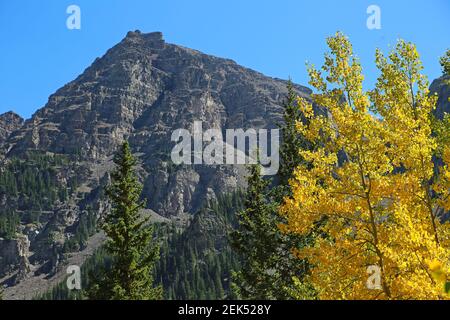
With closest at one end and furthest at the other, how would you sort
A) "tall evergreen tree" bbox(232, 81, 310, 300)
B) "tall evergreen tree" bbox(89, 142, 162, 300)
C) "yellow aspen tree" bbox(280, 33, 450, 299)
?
"yellow aspen tree" bbox(280, 33, 450, 299)
"tall evergreen tree" bbox(232, 81, 310, 300)
"tall evergreen tree" bbox(89, 142, 162, 300)

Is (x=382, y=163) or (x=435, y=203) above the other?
(x=382, y=163)

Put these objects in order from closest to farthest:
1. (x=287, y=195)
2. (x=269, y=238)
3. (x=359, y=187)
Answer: (x=359, y=187) < (x=287, y=195) < (x=269, y=238)

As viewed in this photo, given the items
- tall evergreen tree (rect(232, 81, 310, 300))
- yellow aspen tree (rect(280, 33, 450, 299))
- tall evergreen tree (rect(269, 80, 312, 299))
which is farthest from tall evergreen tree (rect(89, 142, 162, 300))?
yellow aspen tree (rect(280, 33, 450, 299))

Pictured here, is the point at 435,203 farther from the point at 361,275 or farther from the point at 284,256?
the point at 284,256

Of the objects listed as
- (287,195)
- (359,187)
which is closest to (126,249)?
(287,195)

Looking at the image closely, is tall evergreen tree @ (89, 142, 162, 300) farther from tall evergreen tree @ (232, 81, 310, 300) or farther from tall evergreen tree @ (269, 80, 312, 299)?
tall evergreen tree @ (269, 80, 312, 299)

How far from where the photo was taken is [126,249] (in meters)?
26.1

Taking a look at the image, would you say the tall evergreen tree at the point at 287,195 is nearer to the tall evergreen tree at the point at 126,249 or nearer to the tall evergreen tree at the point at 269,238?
the tall evergreen tree at the point at 269,238

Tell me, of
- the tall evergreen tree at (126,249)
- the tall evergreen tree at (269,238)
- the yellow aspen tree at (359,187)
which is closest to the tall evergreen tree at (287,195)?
the tall evergreen tree at (269,238)

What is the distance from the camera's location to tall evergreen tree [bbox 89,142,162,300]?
25.8m

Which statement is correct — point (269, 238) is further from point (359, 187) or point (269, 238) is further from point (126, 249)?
point (359, 187)
